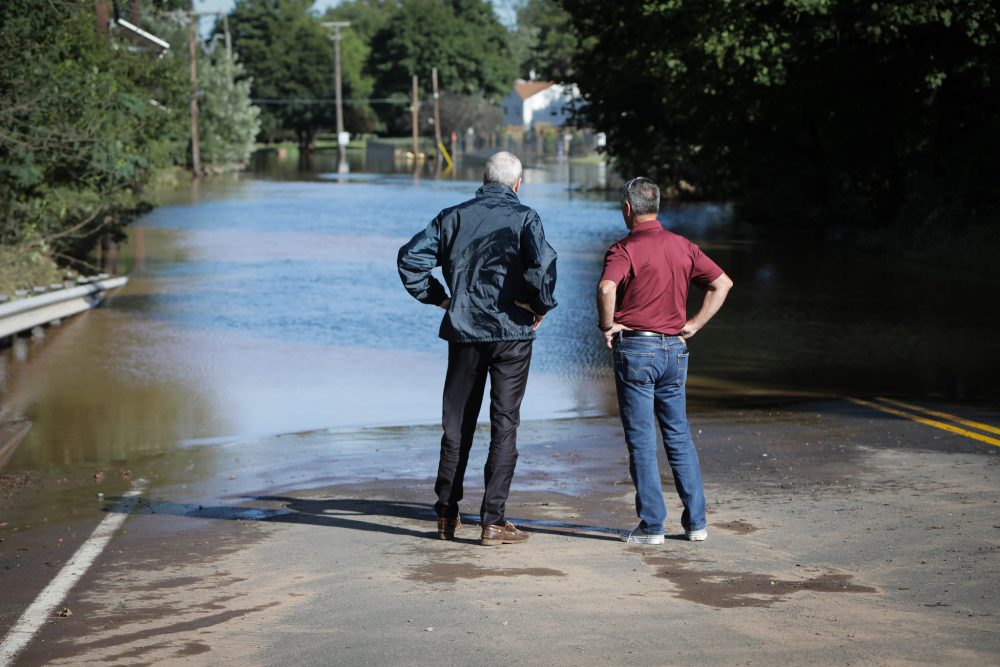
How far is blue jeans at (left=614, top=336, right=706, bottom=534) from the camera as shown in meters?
7.01

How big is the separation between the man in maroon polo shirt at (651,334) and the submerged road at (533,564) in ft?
0.88

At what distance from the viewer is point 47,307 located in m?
18.4

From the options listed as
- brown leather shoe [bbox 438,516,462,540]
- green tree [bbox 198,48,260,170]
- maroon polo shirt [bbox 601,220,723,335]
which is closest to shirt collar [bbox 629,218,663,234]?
maroon polo shirt [bbox 601,220,723,335]

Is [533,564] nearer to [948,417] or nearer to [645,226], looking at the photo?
[645,226]

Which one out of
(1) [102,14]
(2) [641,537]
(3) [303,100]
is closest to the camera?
(2) [641,537]

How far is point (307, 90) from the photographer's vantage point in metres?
140

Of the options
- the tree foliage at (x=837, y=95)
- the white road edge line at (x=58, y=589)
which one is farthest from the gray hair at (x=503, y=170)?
the tree foliage at (x=837, y=95)

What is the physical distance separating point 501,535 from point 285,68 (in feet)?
A: 452

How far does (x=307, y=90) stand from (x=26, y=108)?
400ft

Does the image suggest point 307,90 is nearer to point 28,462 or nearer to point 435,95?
point 435,95

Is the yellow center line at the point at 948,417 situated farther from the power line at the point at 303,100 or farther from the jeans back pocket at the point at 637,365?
the power line at the point at 303,100

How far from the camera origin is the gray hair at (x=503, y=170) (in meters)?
7.28

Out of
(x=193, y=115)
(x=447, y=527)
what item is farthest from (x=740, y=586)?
(x=193, y=115)

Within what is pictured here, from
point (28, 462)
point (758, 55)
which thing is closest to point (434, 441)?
point (28, 462)
